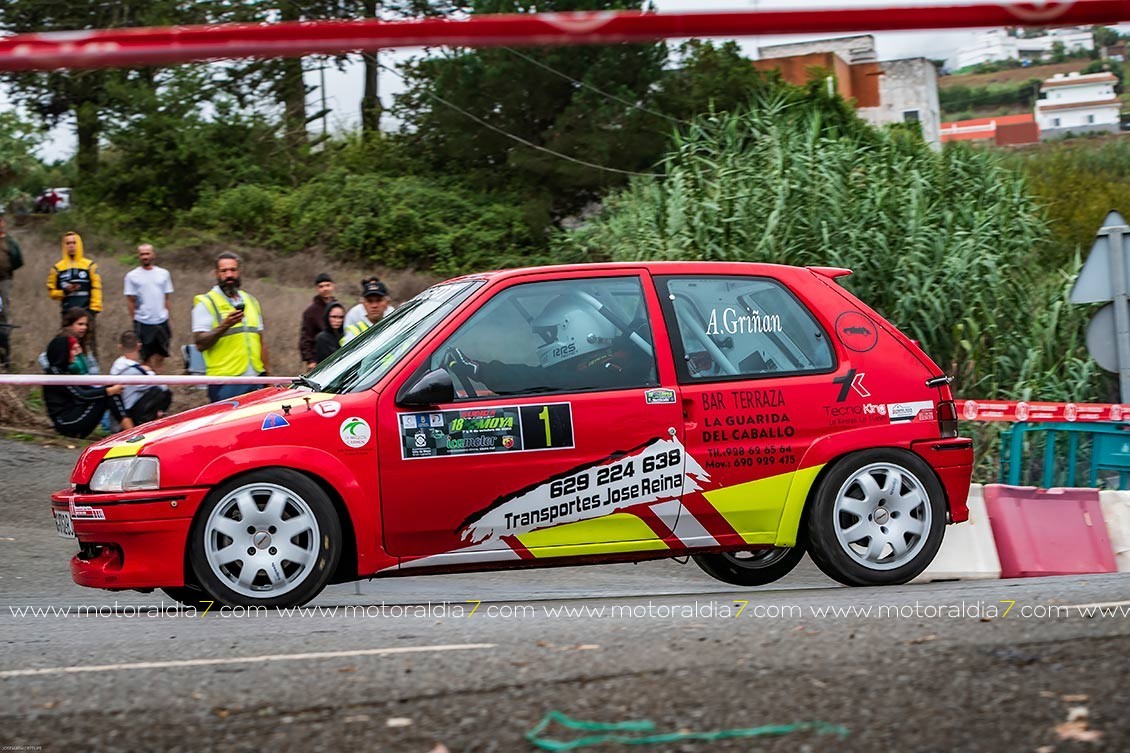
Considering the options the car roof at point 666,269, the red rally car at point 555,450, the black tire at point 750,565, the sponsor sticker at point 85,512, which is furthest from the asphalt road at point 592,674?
the car roof at point 666,269

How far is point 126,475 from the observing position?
6.75 m

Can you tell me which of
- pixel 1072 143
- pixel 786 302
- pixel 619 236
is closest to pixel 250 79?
pixel 619 236

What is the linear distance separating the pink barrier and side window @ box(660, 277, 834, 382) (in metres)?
2.78

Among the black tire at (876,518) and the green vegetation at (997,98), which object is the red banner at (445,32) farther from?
the green vegetation at (997,98)

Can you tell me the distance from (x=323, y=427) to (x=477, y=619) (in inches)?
49.9

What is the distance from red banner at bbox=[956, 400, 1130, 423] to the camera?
11102 mm

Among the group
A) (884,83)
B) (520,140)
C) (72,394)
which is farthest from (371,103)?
(884,83)

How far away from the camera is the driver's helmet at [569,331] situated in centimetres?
724

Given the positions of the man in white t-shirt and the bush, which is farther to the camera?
the bush

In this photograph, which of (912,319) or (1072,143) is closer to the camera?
(912,319)

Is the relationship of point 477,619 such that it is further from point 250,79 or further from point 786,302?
point 250,79

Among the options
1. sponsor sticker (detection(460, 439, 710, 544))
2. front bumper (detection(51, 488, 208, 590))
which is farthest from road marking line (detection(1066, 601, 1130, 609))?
front bumper (detection(51, 488, 208, 590))

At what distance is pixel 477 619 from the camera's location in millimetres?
6195

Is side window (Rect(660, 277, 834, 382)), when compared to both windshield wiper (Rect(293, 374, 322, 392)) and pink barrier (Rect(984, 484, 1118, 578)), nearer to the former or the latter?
windshield wiper (Rect(293, 374, 322, 392))
